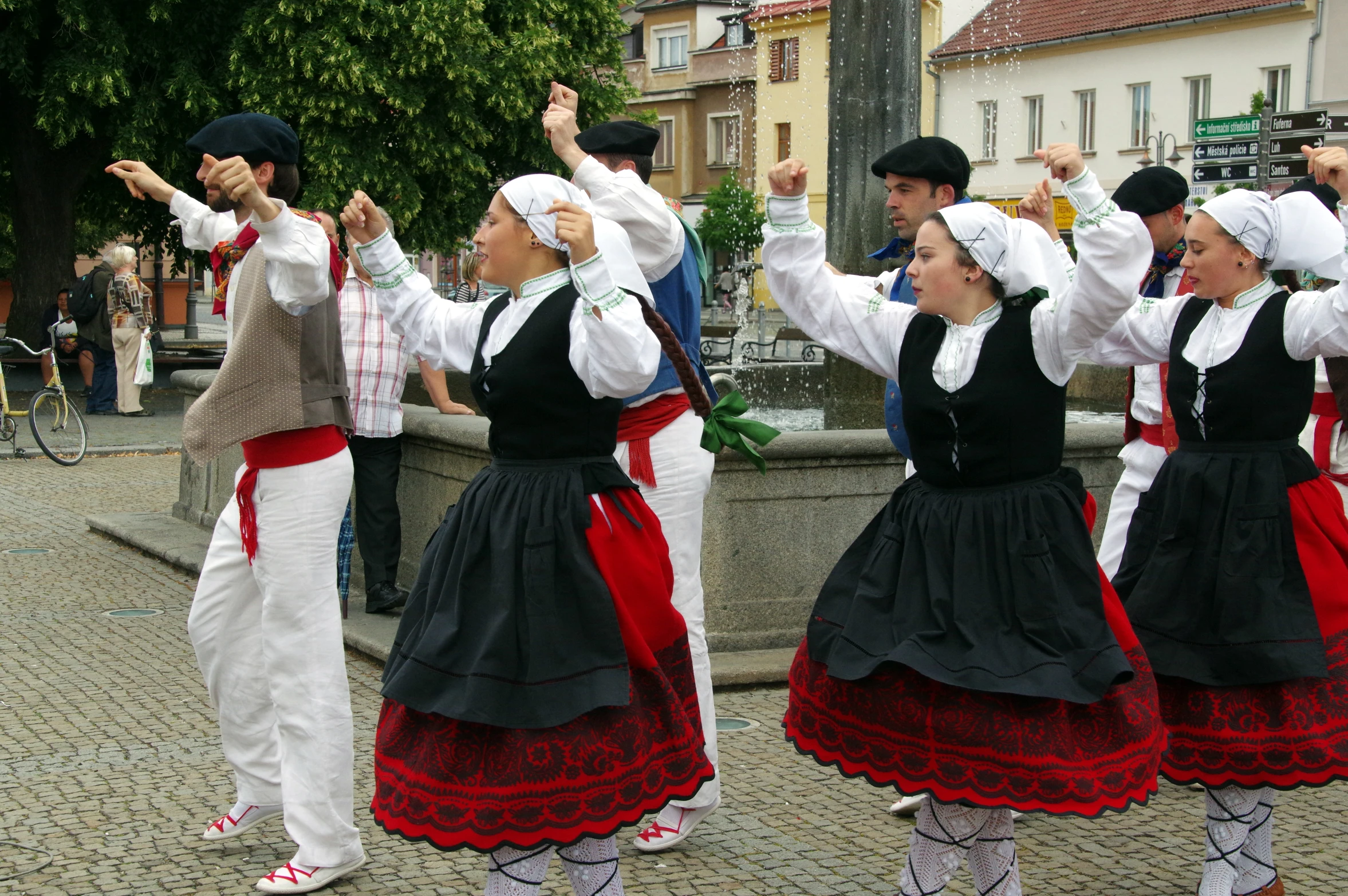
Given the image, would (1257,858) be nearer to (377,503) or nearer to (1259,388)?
(1259,388)

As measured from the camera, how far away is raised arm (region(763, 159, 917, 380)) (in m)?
3.96

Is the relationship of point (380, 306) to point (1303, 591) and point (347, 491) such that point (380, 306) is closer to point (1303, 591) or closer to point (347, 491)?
point (347, 491)

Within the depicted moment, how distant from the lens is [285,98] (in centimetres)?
2145

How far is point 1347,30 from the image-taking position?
34.5m

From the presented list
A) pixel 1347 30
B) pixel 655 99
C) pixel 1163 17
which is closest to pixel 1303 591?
pixel 1347 30

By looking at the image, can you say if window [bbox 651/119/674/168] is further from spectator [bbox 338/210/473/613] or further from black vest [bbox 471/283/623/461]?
black vest [bbox 471/283/623/461]

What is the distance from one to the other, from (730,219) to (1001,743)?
50.3m

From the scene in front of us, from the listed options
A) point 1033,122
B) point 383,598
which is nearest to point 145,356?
point 383,598

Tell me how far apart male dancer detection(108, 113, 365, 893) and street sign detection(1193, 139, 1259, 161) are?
10892 mm

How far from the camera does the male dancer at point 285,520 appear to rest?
4230 millimetres

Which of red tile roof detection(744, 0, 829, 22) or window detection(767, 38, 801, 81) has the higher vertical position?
red tile roof detection(744, 0, 829, 22)

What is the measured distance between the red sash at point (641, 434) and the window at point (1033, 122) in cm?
3941

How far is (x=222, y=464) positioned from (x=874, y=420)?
4.25 metres

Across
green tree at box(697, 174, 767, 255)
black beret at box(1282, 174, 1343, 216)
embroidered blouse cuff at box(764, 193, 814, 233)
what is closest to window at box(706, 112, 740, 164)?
green tree at box(697, 174, 767, 255)
